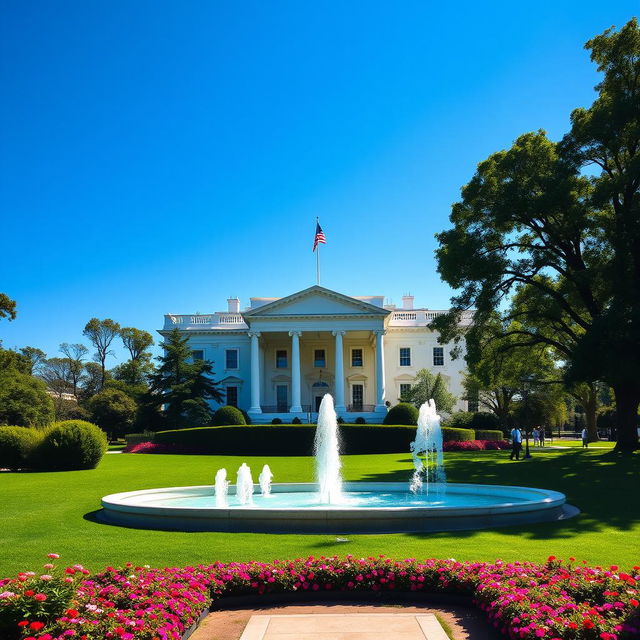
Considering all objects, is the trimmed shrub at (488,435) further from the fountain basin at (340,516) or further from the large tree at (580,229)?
the fountain basin at (340,516)

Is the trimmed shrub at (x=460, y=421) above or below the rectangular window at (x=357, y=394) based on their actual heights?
below

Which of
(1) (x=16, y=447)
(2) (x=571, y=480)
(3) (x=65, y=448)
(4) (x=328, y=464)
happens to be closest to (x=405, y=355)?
(3) (x=65, y=448)

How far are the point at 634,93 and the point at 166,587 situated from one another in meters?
28.5

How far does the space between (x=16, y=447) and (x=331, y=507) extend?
1880 cm

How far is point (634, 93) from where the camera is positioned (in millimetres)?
A: 27453

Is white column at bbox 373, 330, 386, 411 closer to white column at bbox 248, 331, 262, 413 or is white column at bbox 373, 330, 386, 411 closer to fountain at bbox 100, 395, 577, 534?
white column at bbox 248, 331, 262, 413

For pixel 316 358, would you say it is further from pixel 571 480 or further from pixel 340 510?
pixel 340 510

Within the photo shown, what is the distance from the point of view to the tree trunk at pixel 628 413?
28.7 meters

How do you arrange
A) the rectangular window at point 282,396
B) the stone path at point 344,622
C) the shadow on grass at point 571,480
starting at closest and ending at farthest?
1. the stone path at point 344,622
2. the shadow on grass at point 571,480
3. the rectangular window at point 282,396

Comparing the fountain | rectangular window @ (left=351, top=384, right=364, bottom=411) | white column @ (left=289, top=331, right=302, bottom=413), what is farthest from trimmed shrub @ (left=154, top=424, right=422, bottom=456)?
rectangular window @ (left=351, top=384, right=364, bottom=411)

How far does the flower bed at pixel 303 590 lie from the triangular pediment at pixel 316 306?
46.8 metres

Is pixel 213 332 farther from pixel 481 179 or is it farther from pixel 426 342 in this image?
pixel 481 179

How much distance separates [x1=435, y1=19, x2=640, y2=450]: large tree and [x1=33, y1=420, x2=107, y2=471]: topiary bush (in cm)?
1732

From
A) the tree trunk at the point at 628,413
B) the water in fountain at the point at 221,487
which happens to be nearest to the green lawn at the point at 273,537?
the water in fountain at the point at 221,487
